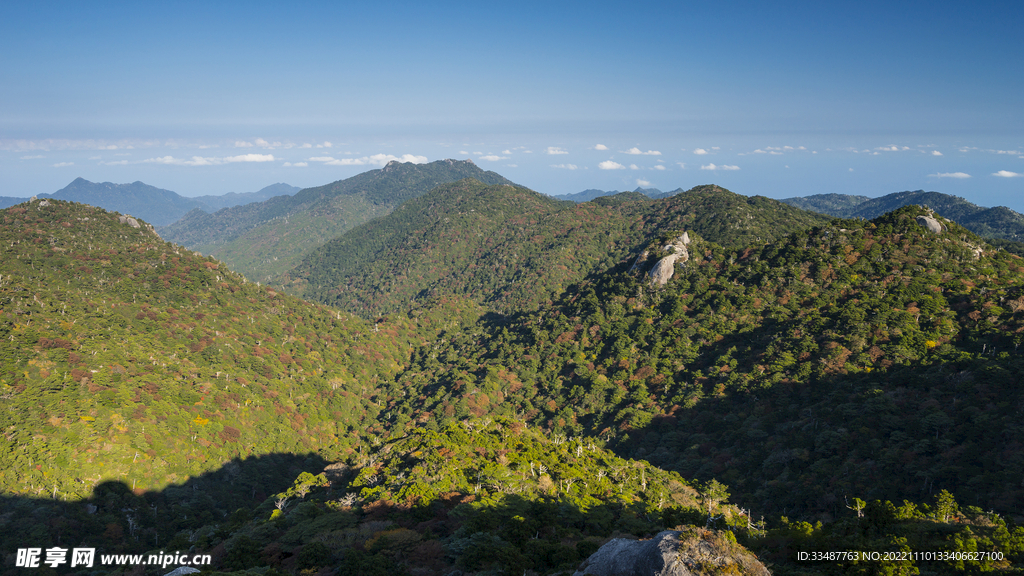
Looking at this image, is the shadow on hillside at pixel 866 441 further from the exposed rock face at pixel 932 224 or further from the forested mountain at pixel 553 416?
the exposed rock face at pixel 932 224

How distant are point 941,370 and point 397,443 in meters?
89.5

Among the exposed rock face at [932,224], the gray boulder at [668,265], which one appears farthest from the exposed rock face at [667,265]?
the exposed rock face at [932,224]

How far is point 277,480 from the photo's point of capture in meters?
99.2

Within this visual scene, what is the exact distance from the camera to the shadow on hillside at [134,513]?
63.3 meters

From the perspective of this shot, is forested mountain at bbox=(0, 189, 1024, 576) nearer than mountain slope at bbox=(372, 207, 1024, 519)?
Yes

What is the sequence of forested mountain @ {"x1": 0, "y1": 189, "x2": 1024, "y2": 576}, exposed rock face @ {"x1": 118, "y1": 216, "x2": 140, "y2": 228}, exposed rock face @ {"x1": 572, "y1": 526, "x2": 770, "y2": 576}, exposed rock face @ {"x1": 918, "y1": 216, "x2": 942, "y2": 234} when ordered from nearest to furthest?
exposed rock face @ {"x1": 572, "y1": 526, "x2": 770, "y2": 576}, forested mountain @ {"x1": 0, "y1": 189, "x2": 1024, "y2": 576}, exposed rock face @ {"x1": 918, "y1": 216, "x2": 942, "y2": 234}, exposed rock face @ {"x1": 118, "y1": 216, "x2": 140, "y2": 228}

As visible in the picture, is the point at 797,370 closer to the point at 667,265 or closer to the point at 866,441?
the point at 866,441

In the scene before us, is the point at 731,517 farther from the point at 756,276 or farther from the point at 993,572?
the point at 756,276

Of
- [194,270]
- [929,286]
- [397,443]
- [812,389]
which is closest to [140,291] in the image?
[194,270]

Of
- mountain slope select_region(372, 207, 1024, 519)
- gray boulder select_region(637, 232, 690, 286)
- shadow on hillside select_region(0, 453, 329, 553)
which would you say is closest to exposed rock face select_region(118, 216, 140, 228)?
mountain slope select_region(372, 207, 1024, 519)

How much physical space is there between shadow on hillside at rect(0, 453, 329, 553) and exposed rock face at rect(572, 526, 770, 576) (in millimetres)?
50255

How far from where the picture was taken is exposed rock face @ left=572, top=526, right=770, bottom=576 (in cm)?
2511

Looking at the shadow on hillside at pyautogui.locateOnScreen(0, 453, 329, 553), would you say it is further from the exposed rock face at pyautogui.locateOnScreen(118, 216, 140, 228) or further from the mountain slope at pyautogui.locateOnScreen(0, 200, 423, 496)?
the exposed rock face at pyautogui.locateOnScreen(118, 216, 140, 228)

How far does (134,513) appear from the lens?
74.8 meters
